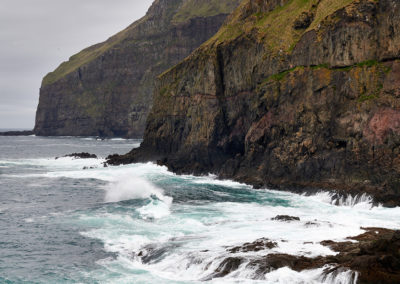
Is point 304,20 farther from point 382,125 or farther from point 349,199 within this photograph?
point 349,199

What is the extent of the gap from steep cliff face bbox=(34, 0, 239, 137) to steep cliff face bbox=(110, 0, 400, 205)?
10762 centimetres

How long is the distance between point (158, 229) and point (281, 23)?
38434mm

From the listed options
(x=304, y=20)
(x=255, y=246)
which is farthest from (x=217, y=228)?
(x=304, y=20)

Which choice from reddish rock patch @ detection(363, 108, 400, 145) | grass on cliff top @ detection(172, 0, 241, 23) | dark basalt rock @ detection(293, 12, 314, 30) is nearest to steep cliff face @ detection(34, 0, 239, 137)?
grass on cliff top @ detection(172, 0, 241, 23)

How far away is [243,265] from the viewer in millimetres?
21125

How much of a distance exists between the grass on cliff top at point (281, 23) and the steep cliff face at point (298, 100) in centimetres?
19

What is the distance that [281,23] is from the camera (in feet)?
192

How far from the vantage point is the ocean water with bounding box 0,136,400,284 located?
22.2 m

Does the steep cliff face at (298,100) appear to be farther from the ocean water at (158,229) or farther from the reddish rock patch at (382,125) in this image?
the ocean water at (158,229)

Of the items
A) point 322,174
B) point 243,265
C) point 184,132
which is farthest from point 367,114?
point 184,132

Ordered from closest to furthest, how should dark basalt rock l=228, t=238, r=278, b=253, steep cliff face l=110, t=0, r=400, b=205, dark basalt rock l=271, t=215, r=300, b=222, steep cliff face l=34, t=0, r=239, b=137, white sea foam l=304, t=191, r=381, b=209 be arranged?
1. dark basalt rock l=228, t=238, r=278, b=253
2. dark basalt rock l=271, t=215, r=300, b=222
3. white sea foam l=304, t=191, r=381, b=209
4. steep cliff face l=110, t=0, r=400, b=205
5. steep cliff face l=34, t=0, r=239, b=137

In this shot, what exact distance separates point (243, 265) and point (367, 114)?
88.8ft

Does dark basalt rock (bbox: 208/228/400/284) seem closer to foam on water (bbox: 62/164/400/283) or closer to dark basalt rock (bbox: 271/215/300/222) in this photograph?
foam on water (bbox: 62/164/400/283)

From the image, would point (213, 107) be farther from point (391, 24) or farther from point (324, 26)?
point (391, 24)
